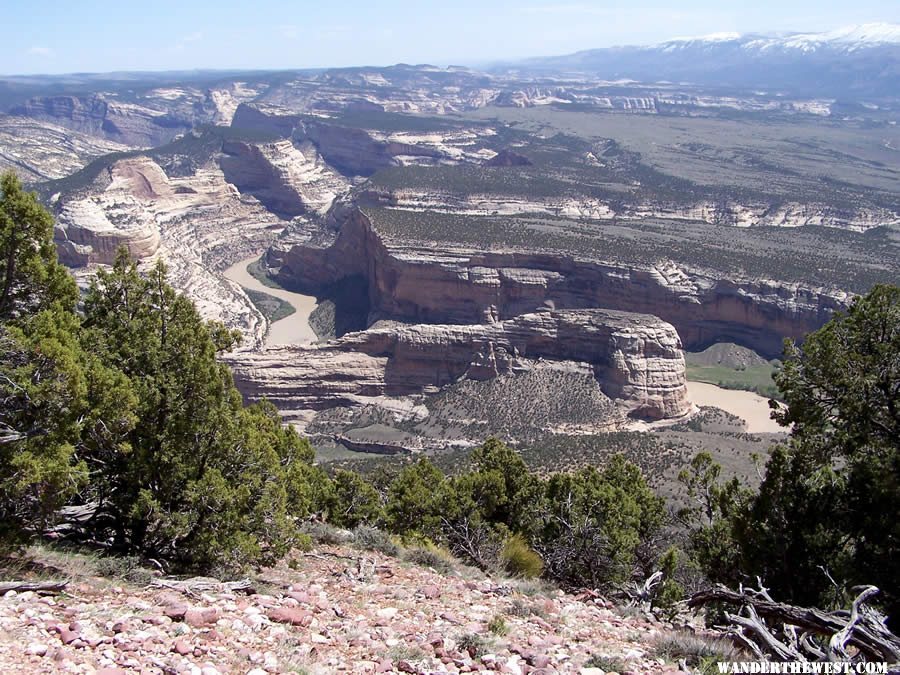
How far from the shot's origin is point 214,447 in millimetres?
11570

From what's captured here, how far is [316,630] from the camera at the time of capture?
8.54 meters

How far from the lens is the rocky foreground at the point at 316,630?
23.1 ft

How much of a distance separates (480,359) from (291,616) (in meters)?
39.4

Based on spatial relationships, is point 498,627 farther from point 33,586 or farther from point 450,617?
point 33,586

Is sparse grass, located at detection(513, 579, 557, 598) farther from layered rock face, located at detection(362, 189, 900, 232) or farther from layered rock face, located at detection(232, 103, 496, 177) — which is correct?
layered rock face, located at detection(232, 103, 496, 177)

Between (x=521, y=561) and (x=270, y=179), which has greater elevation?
(x=270, y=179)

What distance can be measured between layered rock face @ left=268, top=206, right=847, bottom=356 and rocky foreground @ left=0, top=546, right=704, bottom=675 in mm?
47687

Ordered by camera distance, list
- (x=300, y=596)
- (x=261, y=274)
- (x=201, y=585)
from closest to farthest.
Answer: (x=201, y=585), (x=300, y=596), (x=261, y=274)

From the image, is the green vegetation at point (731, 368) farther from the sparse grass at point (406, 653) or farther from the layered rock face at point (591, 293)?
the sparse grass at point (406, 653)

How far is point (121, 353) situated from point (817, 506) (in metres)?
11.9

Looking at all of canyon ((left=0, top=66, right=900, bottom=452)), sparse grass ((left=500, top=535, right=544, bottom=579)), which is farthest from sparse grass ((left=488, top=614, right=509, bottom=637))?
canyon ((left=0, top=66, right=900, bottom=452))

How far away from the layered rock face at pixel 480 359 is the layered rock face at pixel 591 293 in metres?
8.97

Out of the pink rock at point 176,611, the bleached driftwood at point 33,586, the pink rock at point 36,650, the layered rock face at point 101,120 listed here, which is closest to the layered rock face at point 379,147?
the layered rock face at point 101,120

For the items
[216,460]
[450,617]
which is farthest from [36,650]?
[216,460]
